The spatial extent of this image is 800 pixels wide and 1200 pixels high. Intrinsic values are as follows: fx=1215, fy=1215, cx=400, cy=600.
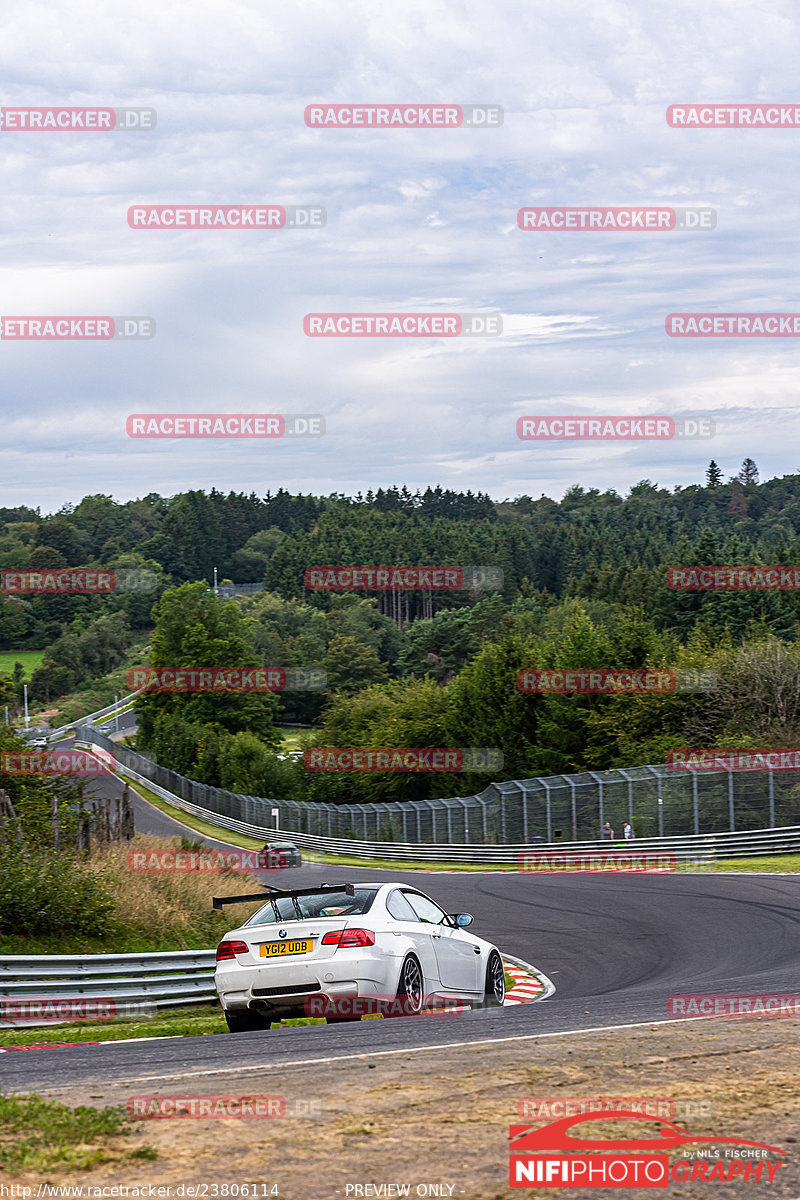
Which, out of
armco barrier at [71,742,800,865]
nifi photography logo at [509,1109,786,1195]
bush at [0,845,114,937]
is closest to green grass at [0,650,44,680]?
armco barrier at [71,742,800,865]

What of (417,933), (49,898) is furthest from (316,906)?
(49,898)

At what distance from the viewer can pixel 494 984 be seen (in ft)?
40.6

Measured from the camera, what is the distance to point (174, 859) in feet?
65.6

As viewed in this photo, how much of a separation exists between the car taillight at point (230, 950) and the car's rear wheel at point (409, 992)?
53.1 inches

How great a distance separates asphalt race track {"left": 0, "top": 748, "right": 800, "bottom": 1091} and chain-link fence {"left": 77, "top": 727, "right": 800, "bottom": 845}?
3.34 m

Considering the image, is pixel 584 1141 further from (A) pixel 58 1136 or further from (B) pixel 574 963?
(B) pixel 574 963

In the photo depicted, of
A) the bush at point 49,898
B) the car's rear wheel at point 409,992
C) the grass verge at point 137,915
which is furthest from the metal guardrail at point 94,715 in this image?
the car's rear wheel at point 409,992

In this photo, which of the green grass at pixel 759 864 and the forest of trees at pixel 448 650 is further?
the forest of trees at pixel 448 650

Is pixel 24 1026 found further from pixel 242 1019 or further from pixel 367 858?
pixel 367 858

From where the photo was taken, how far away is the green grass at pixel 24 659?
144 m

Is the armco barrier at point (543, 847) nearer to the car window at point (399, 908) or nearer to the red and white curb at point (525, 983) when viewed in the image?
the red and white curb at point (525, 983)

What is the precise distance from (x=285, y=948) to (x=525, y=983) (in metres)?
6.15

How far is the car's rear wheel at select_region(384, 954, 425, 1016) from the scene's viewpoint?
10438 mm

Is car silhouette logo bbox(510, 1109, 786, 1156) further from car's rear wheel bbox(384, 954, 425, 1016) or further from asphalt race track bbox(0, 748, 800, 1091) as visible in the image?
car's rear wheel bbox(384, 954, 425, 1016)
